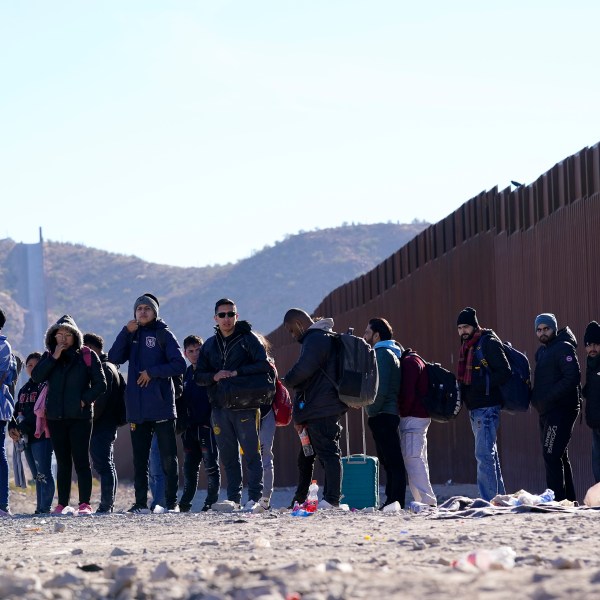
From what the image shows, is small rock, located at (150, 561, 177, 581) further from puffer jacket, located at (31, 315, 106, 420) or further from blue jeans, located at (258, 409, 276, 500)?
blue jeans, located at (258, 409, 276, 500)

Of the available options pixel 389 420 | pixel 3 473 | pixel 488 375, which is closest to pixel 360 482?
pixel 389 420

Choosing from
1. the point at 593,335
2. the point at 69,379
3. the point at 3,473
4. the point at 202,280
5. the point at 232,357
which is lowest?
the point at 3,473

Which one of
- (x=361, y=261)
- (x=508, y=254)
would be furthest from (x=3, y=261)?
(x=508, y=254)

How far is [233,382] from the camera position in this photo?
1185cm

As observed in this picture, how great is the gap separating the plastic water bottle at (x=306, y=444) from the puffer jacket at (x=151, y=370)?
1.19 metres

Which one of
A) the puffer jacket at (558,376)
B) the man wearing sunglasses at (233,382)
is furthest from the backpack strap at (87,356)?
the puffer jacket at (558,376)

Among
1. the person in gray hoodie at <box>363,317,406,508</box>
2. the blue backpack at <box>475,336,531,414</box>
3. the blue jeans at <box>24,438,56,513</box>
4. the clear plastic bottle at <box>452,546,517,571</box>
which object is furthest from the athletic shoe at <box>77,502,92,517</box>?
the clear plastic bottle at <box>452,546,517,571</box>

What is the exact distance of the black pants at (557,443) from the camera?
12.0 metres

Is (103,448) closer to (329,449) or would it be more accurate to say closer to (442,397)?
(329,449)

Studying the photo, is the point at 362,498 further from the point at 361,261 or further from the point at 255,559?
the point at 361,261

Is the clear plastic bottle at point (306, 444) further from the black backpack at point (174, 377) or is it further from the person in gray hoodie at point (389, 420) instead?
the black backpack at point (174, 377)

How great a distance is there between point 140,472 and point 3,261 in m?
135

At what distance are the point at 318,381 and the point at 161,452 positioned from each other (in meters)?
1.87

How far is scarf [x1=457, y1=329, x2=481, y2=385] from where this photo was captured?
1217 centimetres
